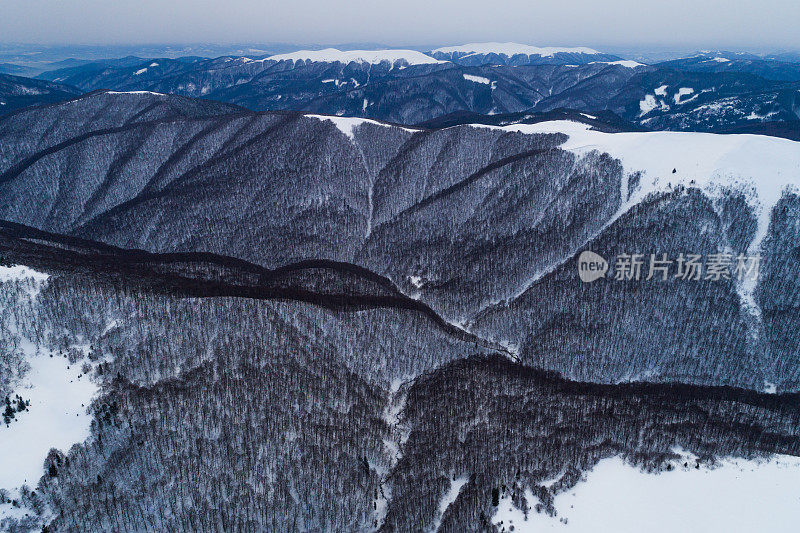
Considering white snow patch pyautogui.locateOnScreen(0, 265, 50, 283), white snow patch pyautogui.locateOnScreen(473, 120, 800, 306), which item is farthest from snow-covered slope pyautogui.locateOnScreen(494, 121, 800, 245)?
white snow patch pyautogui.locateOnScreen(0, 265, 50, 283)

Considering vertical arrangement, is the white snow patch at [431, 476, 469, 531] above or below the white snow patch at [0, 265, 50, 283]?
below

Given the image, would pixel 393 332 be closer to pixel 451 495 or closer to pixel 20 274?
pixel 451 495

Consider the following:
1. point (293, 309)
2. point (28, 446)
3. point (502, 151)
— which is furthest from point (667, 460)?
point (502, 151)

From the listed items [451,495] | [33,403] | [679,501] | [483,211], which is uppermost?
[483,211]

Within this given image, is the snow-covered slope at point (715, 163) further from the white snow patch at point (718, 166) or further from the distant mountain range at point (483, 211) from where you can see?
the distant mountain range at point (483, 211)

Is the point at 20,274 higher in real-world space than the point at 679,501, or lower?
higher

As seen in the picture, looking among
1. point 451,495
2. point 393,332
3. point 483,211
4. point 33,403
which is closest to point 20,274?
point 33,403

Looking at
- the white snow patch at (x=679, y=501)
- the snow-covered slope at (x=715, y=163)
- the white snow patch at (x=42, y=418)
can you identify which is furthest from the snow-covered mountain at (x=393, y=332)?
the snow-covered slope at (x=715, y=163)

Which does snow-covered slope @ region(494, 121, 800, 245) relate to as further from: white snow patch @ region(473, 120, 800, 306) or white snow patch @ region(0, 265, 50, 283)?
white snow patch @ region(0, 265, 50, 283)

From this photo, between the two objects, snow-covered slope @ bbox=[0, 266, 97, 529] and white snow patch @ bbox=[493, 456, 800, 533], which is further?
snow-covered slope @ bbox=[0, 266, 97, 529]
